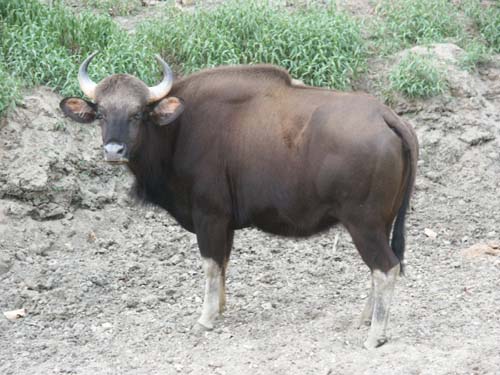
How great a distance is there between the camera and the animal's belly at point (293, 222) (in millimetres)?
7191

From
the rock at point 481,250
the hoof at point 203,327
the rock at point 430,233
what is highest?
the hoof at point 203,327

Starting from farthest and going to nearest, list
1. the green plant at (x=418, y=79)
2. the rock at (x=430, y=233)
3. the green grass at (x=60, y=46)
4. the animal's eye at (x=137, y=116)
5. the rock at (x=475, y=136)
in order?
the green plant at (x=418, y=79) < the rock at (x=475, y=136) < the green grass at (x=60, y=46) < the rock at (x=430, y=233) < the animal's eye at (x=137, y=116)

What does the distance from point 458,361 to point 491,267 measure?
238 centimetres

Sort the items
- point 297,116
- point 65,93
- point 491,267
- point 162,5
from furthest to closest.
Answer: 1. point 162,5
2. point 65,93
3. point 491,267
4. point 297,116

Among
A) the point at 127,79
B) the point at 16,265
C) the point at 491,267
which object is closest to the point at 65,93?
the point at 16,265

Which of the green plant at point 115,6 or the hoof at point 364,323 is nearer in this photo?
the hoof at point 364,323

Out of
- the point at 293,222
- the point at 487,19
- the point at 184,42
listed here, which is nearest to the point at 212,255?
the point at 293,222

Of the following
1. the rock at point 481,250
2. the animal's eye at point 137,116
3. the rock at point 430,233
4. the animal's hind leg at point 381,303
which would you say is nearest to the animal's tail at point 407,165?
the animal's hind leg at point 381,303

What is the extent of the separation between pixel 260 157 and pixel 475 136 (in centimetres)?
464

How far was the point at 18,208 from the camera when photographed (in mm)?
9484

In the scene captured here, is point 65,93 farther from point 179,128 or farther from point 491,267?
point 491,267

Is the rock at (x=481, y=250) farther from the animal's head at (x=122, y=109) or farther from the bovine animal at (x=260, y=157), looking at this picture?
the animal's head at (x=122, y=109)

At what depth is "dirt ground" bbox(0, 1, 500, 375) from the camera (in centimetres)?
715

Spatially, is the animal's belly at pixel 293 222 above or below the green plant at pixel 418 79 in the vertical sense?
above
